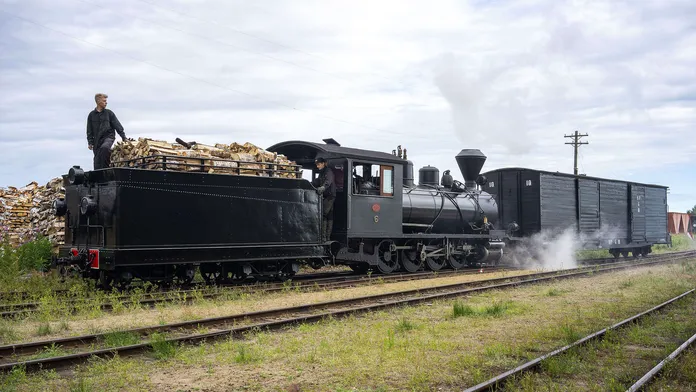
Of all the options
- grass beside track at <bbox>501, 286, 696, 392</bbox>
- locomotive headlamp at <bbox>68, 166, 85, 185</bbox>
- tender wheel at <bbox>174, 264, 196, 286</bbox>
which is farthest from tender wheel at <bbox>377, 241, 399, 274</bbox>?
grass beside track at <bbox>501, 286, 696, 392</bbox>

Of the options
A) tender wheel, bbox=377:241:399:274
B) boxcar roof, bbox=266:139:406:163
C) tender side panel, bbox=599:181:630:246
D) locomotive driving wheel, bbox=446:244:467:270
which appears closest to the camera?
boxcar roof, bbox=266:139:406:163

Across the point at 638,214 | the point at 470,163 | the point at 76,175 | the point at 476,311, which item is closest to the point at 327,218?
the point at 476,311

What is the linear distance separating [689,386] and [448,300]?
218 inches

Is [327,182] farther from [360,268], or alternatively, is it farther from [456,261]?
[456,261]

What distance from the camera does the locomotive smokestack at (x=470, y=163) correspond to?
60.5 feet

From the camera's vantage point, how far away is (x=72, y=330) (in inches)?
299

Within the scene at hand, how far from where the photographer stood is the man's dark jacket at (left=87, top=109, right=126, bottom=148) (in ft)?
37.5

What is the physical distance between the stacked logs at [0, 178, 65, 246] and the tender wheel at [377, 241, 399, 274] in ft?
27.2

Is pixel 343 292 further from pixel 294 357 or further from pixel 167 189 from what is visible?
pixel 294 357

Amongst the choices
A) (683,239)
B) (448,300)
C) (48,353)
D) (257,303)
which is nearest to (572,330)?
(448,300)

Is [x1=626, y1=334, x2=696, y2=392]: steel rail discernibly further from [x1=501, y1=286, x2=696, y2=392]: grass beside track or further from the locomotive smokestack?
the locomotive smokestack

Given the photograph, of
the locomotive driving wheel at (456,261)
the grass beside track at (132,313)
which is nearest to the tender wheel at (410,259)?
the locomotive driving wheel at (456,261)

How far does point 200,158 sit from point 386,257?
5.97m

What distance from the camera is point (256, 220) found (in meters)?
11.7
